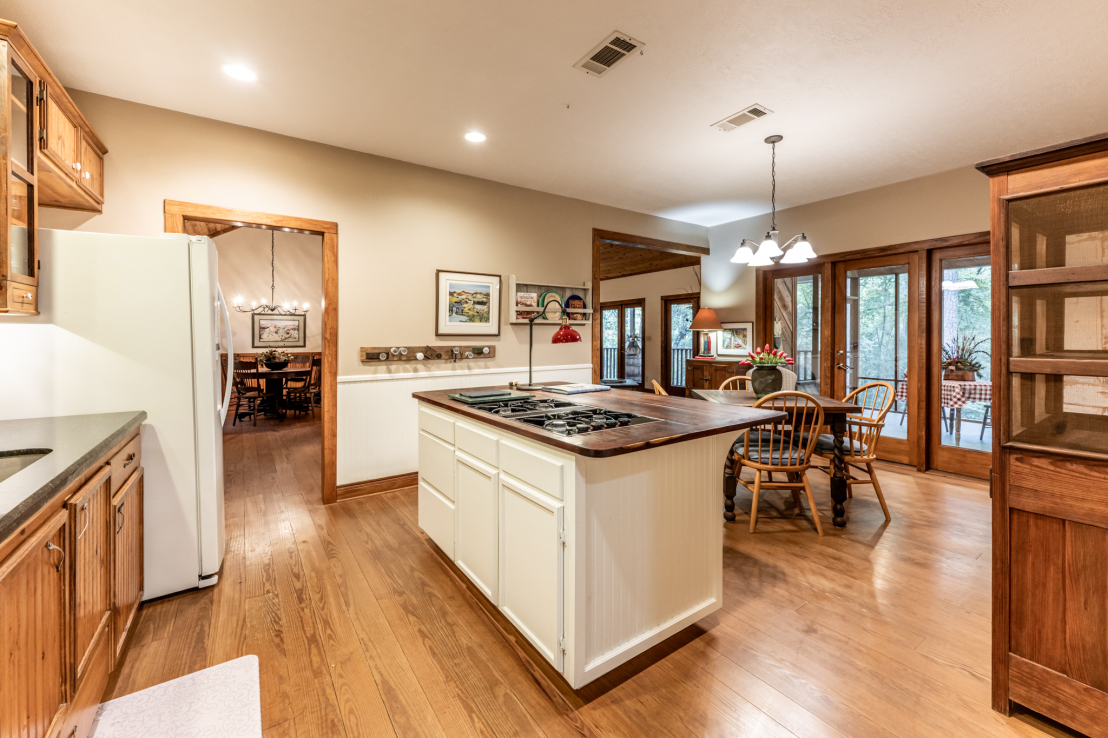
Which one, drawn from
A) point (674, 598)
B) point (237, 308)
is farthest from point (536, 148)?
point (237, 308)

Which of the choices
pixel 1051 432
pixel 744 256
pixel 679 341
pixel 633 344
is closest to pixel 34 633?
pixel 1051 432

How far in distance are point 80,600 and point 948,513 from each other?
455 cm

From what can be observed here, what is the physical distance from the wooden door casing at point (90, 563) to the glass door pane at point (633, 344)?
839 cm

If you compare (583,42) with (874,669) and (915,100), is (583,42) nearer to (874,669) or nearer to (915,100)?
(915,100)

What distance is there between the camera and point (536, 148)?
11.9 feet

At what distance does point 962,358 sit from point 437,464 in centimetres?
466

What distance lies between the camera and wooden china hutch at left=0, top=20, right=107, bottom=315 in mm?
1742

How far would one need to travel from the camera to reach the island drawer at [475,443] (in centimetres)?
196

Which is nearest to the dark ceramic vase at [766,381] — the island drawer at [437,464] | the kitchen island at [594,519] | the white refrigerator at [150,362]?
the kitchen island at [594,519]

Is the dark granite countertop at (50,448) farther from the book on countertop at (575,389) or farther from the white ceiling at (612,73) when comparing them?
the book on countertop at (575,389)

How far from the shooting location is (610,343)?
10.2 m

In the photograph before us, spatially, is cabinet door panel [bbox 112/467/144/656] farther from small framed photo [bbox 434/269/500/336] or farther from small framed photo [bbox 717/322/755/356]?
small framed photo [bbox 717/322/755/356]

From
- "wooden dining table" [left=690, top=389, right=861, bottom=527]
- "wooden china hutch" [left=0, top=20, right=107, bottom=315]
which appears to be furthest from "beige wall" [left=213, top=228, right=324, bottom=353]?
"wooden dining table" [left=690, top=389, right=861, bottom=527]

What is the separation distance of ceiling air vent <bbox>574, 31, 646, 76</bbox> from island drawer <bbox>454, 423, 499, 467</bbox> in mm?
2004
